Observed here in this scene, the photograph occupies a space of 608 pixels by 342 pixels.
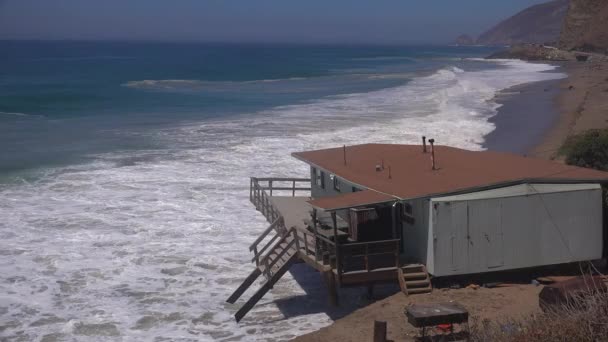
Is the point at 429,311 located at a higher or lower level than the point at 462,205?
lower

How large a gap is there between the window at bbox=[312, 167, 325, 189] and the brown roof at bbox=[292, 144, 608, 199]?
0.32 metres

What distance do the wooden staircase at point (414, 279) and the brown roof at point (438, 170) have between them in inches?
60.3

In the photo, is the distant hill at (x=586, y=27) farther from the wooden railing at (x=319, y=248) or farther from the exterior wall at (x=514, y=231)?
the wooden railing at (x=319, y=248)

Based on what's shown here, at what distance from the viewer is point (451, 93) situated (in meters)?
65.8

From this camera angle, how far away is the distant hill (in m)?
130

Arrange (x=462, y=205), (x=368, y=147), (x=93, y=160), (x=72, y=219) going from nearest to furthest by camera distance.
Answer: (x=462, y=205)
(x=368, y=147)
(x=72, y=219)
(x=93, y=160)

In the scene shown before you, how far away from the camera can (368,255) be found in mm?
15609

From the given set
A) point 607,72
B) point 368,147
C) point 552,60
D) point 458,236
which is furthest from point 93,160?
point 552,60

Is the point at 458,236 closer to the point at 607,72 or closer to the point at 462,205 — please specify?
the point at 462,205

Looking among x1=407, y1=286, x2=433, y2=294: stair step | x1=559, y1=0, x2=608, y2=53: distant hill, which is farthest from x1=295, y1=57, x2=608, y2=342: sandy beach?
x1=559, y1=0, x2=608, y2=53: distant hill

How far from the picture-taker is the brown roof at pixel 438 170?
15.7m

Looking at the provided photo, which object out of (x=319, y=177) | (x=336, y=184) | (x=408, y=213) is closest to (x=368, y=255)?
(x=408, y=213)

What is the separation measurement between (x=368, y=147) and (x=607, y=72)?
6676 centimetres

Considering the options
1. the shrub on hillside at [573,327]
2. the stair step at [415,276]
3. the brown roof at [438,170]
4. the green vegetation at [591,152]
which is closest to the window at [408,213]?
the brown roof at [438,170]
